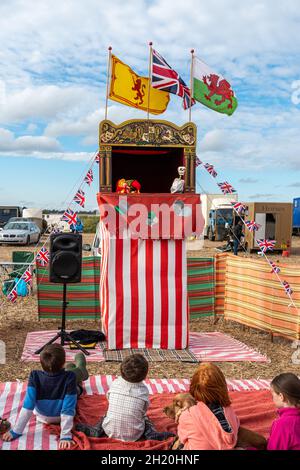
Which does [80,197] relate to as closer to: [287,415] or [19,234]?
[287,415]

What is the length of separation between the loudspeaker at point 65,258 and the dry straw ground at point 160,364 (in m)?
1.20

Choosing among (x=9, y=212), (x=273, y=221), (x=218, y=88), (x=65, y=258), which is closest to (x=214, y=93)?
(x=218, y=88)

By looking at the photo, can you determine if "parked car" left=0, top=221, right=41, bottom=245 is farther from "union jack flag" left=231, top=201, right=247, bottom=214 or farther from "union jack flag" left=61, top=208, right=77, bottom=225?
"union jack flag" left=231, top=201, right=247, bottom=214

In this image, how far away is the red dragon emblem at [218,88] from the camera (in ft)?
24.7

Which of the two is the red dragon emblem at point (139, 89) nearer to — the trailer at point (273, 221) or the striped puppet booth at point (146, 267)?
the striped puppet booth at point (146, 267)

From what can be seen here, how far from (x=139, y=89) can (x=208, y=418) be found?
5.47 m

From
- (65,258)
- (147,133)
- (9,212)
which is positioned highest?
(147,133)

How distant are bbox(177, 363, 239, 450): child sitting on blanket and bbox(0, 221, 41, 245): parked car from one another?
66.8ft

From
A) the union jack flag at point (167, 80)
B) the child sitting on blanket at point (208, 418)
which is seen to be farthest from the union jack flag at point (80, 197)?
the child sitting on blanket at point (208, 418)

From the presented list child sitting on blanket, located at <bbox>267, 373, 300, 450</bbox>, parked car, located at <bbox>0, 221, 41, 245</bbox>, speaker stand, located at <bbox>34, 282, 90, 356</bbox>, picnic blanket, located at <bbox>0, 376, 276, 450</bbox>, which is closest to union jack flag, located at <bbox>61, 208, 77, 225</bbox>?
speaker stand, located at <bbox>34, 282, 90, 356</bbox>

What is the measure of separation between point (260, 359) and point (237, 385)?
133cm

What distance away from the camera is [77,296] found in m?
8.59

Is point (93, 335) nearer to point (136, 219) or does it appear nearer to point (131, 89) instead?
point (136, 219)
